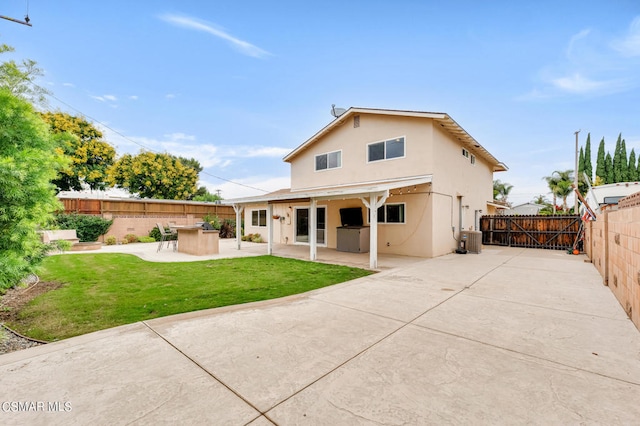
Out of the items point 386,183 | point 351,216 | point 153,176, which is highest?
point 153,176

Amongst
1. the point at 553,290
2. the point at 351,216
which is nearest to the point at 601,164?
the point at 351,216

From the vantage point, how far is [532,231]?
13297 mm

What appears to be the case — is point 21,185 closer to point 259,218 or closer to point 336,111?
point 336,111

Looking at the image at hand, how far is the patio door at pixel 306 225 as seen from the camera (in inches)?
515

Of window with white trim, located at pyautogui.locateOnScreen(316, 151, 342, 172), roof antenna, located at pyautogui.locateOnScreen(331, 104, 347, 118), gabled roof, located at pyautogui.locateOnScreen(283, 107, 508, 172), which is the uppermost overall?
roof antenna, located at pyautogui.locateOnScreen(331, 104, 347, 118)

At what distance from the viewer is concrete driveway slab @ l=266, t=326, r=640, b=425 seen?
6.21 feet

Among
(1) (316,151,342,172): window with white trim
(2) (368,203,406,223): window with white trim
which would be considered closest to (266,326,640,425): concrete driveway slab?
(2) (368,203,406,223): window with white trim

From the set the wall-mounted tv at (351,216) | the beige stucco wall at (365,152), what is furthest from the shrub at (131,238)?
the wall-mounted tv at (351,216)

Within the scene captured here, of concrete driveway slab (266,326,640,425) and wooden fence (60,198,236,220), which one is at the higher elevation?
wooden fence (60,198,236,220)

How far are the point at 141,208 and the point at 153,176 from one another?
8.58m

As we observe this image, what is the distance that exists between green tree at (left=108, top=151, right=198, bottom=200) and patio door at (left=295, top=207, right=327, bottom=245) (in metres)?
16.2

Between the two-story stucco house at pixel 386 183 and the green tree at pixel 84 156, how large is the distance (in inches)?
580

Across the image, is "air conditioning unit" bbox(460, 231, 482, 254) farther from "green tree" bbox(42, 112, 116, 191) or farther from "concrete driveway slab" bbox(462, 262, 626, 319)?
"green tree" bbox(42, 112, 116, 191)

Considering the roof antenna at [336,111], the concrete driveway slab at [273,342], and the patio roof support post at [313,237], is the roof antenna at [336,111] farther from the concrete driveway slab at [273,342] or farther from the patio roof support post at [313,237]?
the concrete driveway slab at [273,342]
